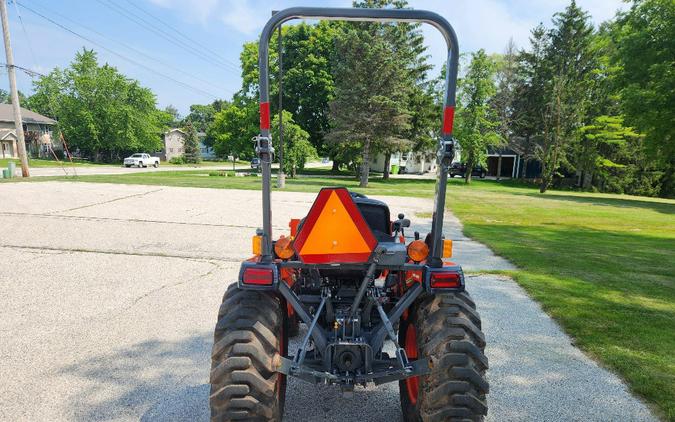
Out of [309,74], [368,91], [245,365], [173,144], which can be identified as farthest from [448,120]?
[173,144]

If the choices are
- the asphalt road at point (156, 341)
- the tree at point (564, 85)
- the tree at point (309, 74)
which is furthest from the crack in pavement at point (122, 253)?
the tree at point (309, 74)

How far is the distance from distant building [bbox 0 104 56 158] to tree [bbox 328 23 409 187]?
47.5 meters

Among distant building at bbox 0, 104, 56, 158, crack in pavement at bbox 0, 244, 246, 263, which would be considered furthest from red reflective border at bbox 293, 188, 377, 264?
distant building at bbox 0, 104, 56, 158

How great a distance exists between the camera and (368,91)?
26.2 m

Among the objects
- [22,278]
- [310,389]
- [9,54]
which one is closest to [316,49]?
[9,54]

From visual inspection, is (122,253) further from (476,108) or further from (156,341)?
(476,108)

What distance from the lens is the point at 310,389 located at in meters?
3.39

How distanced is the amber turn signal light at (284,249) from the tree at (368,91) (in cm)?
2466

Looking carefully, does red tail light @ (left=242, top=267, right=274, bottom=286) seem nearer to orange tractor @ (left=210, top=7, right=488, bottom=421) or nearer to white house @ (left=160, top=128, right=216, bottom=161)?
orange tractor @ (left=210, top=7, right=488, bottom=421)

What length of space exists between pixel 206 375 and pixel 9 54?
1014 inches

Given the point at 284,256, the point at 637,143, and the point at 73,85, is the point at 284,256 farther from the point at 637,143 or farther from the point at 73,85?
the point at 73,85

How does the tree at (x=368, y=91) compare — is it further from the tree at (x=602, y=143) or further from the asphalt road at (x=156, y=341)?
the tree at (x=602, y=143)

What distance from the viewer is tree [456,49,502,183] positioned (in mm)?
35281

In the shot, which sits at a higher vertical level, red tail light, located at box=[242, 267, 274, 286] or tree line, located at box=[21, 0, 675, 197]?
tree line, located at box=[21, 0, 675, 197]
